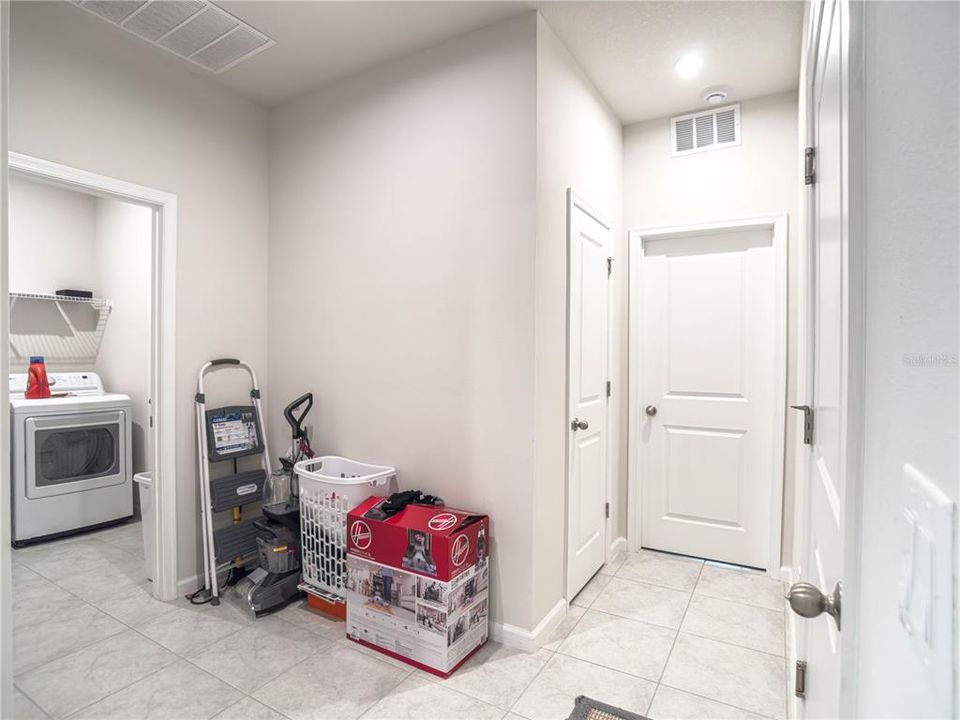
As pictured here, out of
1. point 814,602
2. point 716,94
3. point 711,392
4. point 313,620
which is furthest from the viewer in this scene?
point 711,392

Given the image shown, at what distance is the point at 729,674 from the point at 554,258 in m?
1.99

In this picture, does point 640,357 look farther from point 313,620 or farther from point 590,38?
point 313,620

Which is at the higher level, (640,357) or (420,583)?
(640,357)

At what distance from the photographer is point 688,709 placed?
74.1 inches

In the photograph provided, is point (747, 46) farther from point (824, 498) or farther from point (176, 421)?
point (176, 421)

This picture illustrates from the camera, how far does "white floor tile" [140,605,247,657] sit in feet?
7.55

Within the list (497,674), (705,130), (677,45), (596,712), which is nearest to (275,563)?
(497,674)

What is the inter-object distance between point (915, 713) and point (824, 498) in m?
0.77

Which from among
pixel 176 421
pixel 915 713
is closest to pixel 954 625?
pixel 915 713

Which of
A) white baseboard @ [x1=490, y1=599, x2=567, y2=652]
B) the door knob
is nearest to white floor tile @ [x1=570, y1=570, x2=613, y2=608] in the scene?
white baseboard @ [x1=490, y1=599, x2=567, y2=652]

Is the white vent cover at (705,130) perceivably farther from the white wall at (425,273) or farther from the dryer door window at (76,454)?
the dryer door window at (76,454)

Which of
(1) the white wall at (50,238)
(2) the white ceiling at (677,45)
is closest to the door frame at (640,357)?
(2) the white ceiling at (677,45)

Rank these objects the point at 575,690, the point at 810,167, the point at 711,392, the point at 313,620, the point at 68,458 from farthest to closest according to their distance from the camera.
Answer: the point at 68,458, the point at 711,392, the point at 313,620, the point at 575,690, the point at 810,167

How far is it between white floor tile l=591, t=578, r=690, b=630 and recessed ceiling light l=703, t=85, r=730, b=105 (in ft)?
9.63
